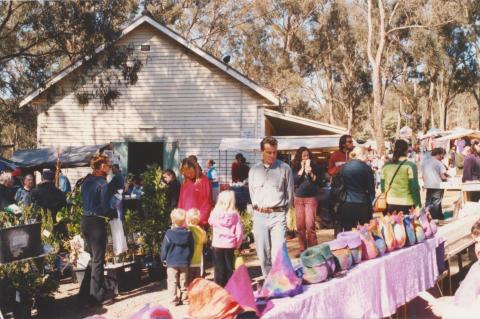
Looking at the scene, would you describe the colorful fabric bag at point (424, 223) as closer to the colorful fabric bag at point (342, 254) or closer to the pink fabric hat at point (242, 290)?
the colorful fabric bag at point (342, 254)

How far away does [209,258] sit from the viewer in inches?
370

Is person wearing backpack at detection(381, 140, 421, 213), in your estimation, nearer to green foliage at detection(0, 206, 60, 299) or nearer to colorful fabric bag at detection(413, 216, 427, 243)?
colorful fabric bag at detection(413, 216, 427, 243)

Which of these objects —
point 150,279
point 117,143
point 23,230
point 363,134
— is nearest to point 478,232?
point 23,230

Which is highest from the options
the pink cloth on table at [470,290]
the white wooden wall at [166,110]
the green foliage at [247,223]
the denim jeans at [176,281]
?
the white wooden wall at [166,110]

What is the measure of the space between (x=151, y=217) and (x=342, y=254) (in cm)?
450

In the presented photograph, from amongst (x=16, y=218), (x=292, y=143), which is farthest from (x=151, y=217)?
(x=292, y=143)

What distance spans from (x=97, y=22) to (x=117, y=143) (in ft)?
15.4

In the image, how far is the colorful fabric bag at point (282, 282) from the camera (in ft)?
12.0

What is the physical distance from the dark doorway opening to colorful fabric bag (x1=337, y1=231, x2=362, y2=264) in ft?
48.0

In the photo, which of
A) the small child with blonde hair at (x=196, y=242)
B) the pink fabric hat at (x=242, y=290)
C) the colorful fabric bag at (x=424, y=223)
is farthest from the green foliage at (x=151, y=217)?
the pink fabric hat at (x=242, y=290)

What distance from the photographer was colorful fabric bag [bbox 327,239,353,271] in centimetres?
437

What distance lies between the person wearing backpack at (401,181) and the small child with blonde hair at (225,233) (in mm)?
2457

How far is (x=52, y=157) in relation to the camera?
53.0 ft

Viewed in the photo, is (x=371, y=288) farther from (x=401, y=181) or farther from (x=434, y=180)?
(x=434, y=180)
